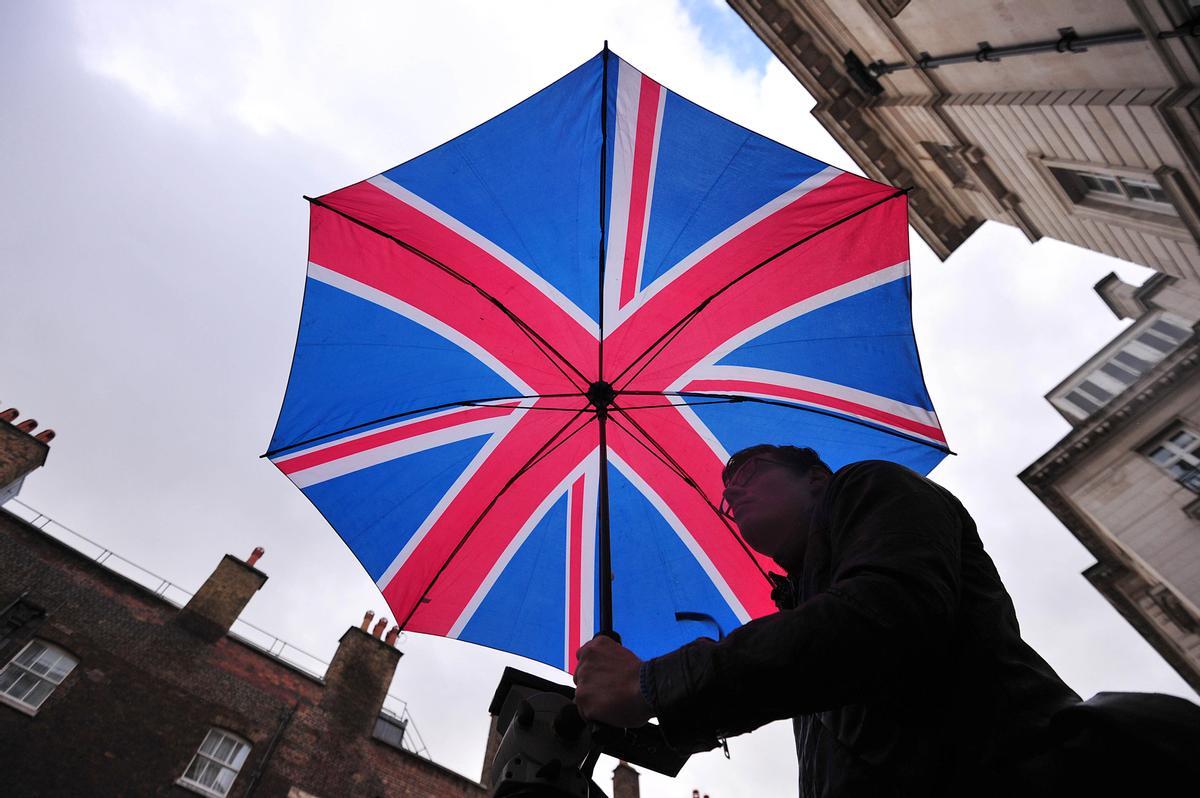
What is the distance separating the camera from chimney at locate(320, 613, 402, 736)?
14570 mm

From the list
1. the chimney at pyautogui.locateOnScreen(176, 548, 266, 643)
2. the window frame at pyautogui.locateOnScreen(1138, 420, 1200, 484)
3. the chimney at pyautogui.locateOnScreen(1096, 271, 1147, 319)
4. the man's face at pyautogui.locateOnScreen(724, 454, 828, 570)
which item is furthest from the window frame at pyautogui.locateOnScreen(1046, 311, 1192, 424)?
the chimney at pyautogui.locateOnScreen(176, 548, 266, 643)

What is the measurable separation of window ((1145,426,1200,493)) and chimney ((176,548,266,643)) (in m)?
23.3

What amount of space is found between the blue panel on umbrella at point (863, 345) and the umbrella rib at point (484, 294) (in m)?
1.41

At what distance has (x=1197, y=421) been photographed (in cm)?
1440

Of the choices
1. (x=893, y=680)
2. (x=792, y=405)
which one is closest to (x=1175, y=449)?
(x=792, y=405)

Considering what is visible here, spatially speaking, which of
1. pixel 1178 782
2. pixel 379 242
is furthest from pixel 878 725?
pixel 379 242

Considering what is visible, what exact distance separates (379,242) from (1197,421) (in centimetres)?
1949

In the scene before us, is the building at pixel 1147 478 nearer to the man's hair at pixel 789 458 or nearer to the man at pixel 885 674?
the man's hair at pixel 789 458

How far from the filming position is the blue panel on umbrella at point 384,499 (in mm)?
3680

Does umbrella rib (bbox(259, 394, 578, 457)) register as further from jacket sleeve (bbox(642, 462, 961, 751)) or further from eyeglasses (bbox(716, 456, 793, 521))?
jacket sleeve (bbox(642, 462, 961, 751))

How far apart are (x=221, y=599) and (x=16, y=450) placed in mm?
5885

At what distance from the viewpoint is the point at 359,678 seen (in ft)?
50.3

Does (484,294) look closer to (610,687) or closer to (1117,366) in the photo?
(610,687)

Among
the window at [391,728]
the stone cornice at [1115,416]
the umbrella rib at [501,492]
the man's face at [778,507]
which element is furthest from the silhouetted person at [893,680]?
the window at [391,728]
